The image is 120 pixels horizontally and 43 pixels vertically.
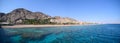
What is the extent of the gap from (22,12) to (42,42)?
2914cm

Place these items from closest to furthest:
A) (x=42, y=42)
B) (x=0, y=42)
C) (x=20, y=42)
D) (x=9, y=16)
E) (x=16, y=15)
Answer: (x=0, y=42)
(x=20, y=42)
(x=42, y=42)
(x=9, y=16)
(x=16, y=15)

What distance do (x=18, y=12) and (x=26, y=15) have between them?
2.23 meters

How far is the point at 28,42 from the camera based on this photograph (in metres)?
6.86

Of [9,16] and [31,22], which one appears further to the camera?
[9,16]

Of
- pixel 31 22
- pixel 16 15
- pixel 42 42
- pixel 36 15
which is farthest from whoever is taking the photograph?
pixel 36 15

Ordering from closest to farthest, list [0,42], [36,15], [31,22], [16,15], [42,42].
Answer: [0,42]
[42,42]
[31,22]
[16,15]
[36,15]

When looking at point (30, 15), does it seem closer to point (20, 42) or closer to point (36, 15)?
point (36, 15)

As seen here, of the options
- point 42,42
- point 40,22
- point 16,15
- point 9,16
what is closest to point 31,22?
point 40,22

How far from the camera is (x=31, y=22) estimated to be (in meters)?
24.7

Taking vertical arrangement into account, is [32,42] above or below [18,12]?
below

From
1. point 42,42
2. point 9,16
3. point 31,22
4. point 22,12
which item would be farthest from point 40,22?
point 42,42

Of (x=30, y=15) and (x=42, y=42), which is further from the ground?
(x=30, y=15)

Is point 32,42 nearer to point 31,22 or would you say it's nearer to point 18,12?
point 31,22

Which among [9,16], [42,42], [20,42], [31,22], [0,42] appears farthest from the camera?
[9,16]
